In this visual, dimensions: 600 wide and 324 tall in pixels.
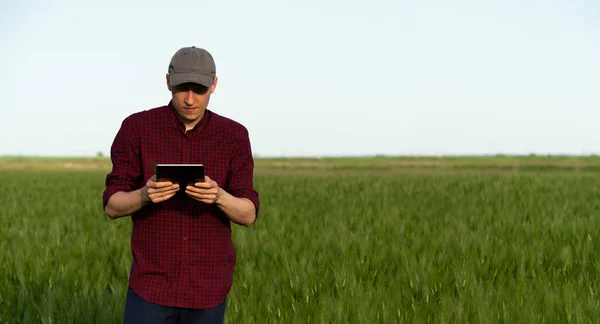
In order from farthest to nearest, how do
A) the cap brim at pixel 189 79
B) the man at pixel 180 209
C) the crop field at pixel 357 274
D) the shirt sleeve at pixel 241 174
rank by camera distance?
the crop field at pixel 357 274 → the shirt sleeve at pixel 241 174 → the man at pixel 180 209 → the cap brim at pixel 189 79

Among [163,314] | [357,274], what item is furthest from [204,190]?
[357,274]

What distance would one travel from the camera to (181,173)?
2.42 m

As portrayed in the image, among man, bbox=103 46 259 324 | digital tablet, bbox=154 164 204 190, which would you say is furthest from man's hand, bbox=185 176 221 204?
man, bbox=103 46 259 324

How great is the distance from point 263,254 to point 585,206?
9.60 meters

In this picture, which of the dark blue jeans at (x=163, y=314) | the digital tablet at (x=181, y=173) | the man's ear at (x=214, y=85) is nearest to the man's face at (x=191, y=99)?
the man's ear at (x=214, y=85)

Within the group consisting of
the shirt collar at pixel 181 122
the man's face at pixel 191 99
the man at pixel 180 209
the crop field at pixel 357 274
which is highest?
the man's face at pixel 191 99

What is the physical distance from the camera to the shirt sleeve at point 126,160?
2826 mm

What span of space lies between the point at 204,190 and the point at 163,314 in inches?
28.9

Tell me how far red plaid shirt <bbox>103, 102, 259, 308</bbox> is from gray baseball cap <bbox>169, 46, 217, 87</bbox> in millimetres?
244

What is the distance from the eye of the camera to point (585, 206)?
1339cm

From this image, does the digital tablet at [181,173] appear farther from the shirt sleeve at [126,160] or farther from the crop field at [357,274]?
the crop field at [357,274]

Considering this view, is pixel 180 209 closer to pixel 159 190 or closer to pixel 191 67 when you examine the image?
pixel 159 190

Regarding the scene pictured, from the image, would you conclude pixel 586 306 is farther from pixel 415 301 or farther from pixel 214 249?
pixel 214 249

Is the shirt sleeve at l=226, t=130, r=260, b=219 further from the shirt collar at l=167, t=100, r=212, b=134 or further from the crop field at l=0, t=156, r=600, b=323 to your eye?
the crop field at l=0, t=156, r=600, b=323
